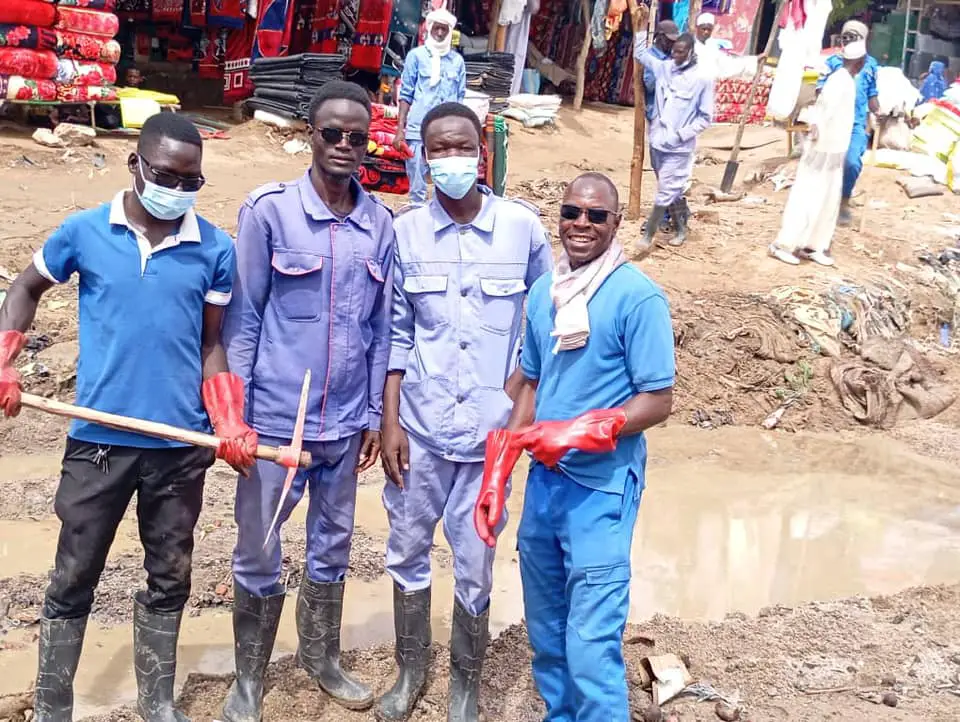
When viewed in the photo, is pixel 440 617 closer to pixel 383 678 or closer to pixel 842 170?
pixel 383 678

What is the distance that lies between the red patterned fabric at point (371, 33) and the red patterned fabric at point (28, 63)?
171 inches

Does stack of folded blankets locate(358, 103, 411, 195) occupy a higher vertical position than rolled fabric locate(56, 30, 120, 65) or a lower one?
lower

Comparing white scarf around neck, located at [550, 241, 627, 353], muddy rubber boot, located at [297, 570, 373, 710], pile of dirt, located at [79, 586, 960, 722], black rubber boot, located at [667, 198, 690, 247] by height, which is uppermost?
white scarf around neck, located at [550, 241, 627, 353]

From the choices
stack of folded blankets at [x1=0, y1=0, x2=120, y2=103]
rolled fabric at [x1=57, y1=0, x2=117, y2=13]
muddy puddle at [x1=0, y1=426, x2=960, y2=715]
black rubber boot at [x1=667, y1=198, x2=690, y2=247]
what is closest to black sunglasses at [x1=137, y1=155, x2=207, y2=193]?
muddy puddle at [x1=0, y1=426, x2=960, y2=715]

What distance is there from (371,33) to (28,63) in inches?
190

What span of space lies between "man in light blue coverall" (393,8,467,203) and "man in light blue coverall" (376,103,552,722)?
6435mm

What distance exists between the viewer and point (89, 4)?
423 inches

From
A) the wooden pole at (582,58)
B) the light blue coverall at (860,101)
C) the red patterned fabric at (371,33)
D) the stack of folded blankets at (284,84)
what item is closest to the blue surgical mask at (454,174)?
the light blue coverall at (860,101)

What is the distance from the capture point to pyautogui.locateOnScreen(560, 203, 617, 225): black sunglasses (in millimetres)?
3055

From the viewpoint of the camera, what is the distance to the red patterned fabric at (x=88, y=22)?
1058 cm

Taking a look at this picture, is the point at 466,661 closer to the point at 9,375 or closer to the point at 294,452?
the point at 294,452

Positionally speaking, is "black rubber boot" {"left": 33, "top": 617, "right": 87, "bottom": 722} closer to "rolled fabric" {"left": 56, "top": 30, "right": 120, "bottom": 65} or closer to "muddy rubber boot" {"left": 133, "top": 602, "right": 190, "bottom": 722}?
"muddy rubber boot" {"left": 133, "top": 602, "right": 190, "bottom": 722}

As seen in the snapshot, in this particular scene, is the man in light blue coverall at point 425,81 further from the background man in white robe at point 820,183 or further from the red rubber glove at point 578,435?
the red rubber glove at point 578,435

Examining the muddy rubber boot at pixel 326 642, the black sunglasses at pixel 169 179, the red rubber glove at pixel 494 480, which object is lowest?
the muddy rubber boot at pixel 326 642
